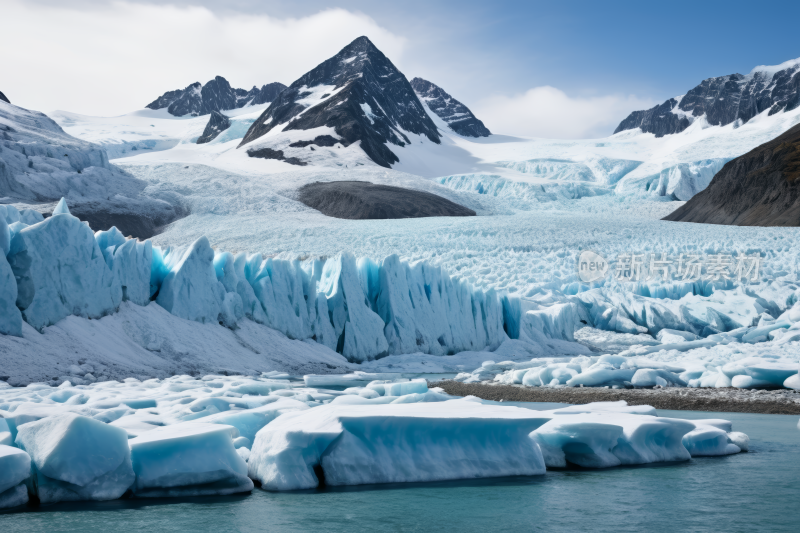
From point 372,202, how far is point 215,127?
57677 millimetres

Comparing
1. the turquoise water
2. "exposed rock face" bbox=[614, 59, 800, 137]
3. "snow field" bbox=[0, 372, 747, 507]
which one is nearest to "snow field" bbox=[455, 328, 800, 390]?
"snow field" bbox=[0, 372, 747, 507]

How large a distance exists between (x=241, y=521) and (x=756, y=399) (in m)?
8.77

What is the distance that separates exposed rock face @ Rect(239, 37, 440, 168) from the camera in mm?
75500

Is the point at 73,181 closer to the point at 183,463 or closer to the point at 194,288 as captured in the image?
the point at 194,288

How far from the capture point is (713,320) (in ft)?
69.1

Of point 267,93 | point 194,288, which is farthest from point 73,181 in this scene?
point 267,93

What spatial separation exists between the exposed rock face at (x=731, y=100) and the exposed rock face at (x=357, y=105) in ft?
114

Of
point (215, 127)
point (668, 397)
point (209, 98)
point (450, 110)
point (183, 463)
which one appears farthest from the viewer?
point (209, 98)

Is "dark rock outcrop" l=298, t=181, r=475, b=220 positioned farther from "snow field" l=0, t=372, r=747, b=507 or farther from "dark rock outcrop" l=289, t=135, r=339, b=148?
"snow field" l=0, t=372, r=747, b=507

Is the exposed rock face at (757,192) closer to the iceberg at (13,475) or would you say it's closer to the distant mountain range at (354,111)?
the distant mountain range at (354,111)

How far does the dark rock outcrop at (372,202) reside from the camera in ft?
152

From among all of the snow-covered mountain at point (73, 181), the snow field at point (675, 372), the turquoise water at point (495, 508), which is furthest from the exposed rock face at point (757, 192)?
the turquoise water at point (495, 508)

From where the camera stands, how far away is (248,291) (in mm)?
14398

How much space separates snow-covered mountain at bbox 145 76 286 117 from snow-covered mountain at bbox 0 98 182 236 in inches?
3946
